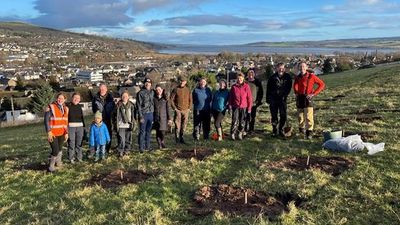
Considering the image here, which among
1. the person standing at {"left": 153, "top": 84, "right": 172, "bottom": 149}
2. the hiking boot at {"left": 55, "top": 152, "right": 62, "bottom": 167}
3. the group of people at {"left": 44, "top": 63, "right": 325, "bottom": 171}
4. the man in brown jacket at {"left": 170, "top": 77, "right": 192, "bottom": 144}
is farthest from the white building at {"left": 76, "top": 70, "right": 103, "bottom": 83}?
the hiking boot at {"left": 55, "top": 152, "right": 62, "bottom": 167}

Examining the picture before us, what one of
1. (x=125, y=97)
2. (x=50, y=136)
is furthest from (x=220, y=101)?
(x=50, y=136)

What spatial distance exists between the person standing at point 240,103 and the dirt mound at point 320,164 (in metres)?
3.04

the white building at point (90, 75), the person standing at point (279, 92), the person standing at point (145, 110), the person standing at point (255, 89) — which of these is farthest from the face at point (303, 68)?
the white building at point (90, 75)

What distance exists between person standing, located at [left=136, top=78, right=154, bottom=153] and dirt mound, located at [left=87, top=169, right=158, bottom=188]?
2.31 metres

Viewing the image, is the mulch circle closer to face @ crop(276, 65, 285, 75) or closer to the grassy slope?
the grassy slope

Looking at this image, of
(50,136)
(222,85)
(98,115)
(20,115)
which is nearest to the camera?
(50,136)

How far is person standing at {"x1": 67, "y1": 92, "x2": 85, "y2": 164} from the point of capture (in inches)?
466

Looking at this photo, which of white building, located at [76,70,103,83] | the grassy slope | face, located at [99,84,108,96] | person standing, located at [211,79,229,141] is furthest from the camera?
white building, located at [76,70,103,83]

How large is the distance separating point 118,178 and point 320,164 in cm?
463

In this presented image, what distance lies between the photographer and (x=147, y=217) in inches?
295

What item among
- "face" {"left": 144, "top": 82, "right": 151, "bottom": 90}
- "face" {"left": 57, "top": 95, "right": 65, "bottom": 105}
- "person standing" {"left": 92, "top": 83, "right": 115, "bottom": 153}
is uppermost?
"face" {"left": 144, "top": 82, "right": 151, "bottom": 90}

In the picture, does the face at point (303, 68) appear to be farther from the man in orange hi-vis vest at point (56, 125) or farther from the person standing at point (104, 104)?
the man in orange hi-vis vest at point (56, 125)

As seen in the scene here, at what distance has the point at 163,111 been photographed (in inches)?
523

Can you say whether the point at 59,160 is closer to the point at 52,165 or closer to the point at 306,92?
the point at 52,165
